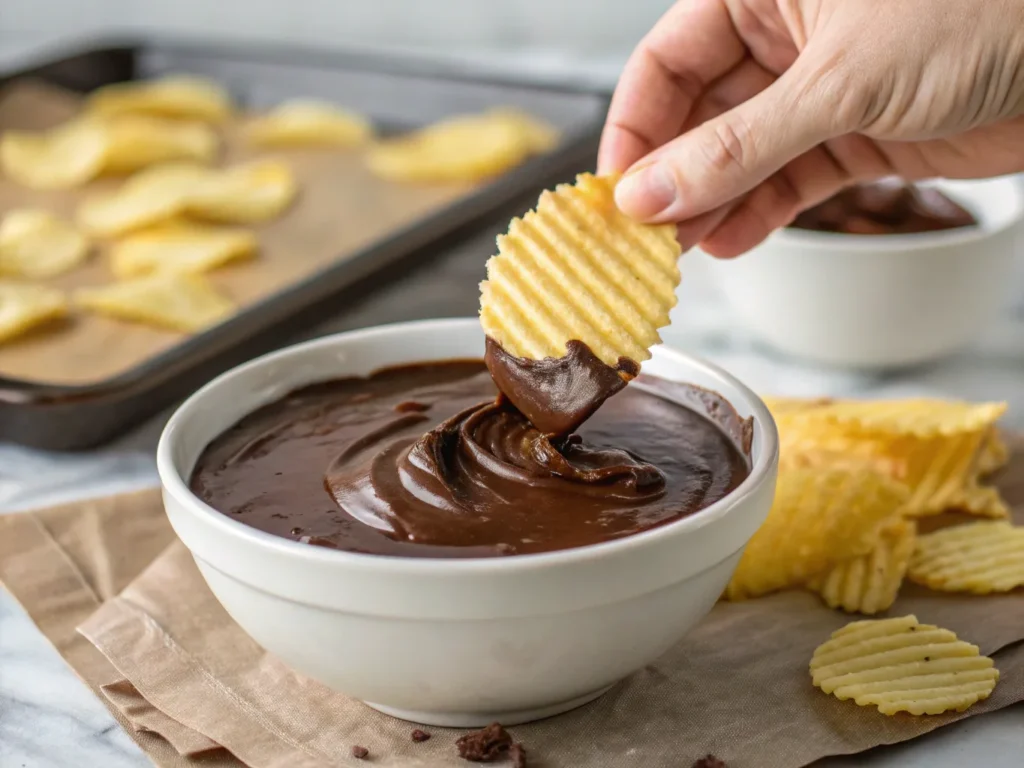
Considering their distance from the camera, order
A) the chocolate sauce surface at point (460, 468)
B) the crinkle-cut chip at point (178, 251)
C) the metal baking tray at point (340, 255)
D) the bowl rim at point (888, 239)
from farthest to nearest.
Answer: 1. the crinkle-cut chip at point (178, 251)
2. the bowl rim at point (888, 239)
3. the metal baking tray at point (340, 255)
4. the chocolate sauce surface at point (460, 468)

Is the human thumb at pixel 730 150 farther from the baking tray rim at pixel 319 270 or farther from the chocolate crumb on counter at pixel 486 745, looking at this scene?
the baking tray rim at pixel 319 270

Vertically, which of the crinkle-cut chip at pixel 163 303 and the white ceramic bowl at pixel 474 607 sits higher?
the white ceramic bowl at pixel 474 607

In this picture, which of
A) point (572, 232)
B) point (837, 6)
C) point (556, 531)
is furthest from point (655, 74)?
point (556, 531)

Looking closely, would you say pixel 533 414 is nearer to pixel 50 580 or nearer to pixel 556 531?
pixel 556 531

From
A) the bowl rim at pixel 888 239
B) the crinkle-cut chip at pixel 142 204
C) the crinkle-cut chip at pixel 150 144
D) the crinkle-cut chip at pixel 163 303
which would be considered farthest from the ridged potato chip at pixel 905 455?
the crinkle-cut chip at pixel 150 144

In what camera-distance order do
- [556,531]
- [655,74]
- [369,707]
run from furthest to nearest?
[655,74] < [369,707] < [556,531]

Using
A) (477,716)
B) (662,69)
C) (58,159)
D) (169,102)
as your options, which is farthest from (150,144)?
(477,716)

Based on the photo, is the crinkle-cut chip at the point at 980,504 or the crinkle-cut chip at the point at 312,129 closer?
the crinkle-cut chip at the point at 980,504

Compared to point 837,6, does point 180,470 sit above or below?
below
